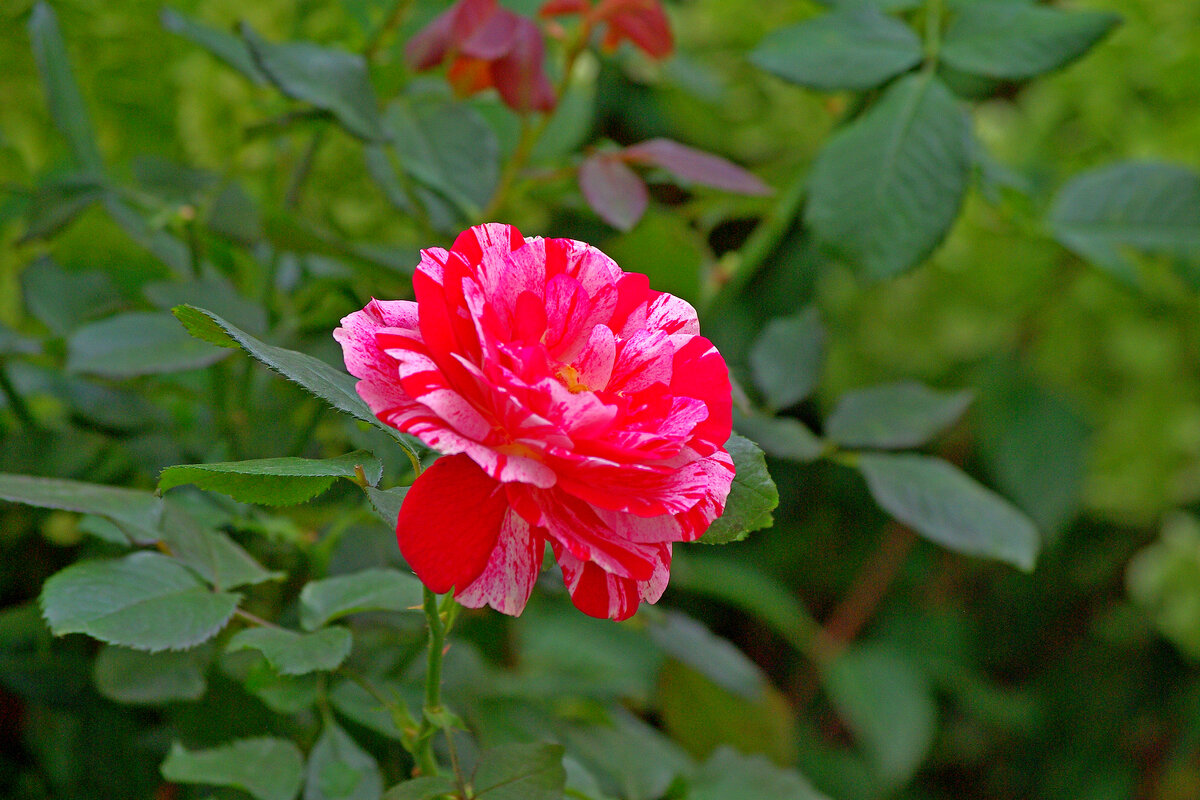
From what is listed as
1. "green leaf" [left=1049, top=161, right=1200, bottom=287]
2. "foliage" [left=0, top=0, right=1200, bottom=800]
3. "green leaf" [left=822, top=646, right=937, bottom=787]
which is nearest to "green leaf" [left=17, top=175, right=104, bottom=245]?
"foliage" [left=0, top=0, right=1200, bottom=800]

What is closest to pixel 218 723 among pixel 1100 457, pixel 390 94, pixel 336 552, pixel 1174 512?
pixel 336 552

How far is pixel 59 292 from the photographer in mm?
457

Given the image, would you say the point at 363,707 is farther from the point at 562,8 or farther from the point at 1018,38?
the point at 1018,38

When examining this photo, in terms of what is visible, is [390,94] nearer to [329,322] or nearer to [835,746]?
[329,322]

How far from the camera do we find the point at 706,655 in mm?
471

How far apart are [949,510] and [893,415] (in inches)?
2.6

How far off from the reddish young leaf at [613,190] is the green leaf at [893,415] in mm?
142

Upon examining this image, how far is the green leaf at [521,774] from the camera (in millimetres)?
277

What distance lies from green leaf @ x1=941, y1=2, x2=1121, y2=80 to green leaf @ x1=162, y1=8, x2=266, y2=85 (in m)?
0.35

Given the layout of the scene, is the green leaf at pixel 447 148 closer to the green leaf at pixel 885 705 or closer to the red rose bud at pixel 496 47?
the red rose bud at pixel 496 47

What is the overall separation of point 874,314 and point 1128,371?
0.68ft

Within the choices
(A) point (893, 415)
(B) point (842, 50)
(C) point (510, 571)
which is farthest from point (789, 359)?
(C) point (510, 571)

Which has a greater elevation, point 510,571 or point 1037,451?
point 510,571

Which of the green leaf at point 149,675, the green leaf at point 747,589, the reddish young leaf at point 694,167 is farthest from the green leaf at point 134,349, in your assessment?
the green leaf at point 747,589
